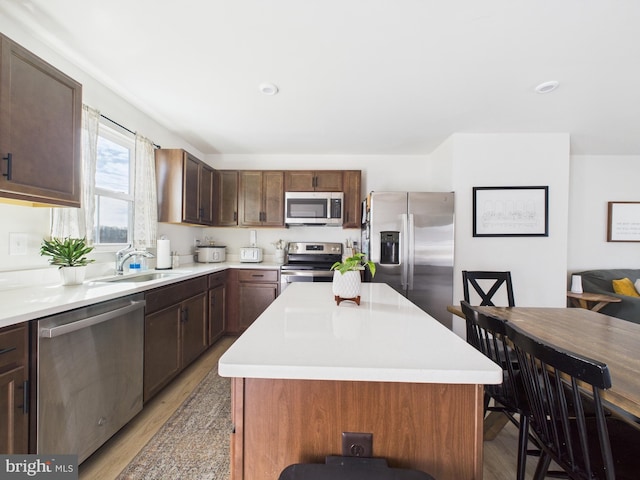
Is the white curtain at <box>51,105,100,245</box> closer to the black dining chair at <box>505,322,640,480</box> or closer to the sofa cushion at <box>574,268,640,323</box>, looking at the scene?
the black dining chair at <box>505,322,640,480</box>

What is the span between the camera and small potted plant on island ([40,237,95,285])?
169 cm

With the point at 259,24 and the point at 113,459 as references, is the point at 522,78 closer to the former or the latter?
the point at 259,24

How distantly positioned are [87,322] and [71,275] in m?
0.64

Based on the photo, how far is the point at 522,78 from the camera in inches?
80.0

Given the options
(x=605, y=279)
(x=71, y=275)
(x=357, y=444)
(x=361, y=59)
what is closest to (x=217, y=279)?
(x=71, y=275)

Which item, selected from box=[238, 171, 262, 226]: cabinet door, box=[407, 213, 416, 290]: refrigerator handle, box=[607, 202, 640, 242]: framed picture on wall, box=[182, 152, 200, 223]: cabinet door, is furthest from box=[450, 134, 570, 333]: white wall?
box=[182, 152, 200, 223]: cabinet door

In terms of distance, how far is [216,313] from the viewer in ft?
9.79

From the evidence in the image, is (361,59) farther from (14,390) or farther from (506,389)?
(14,390)

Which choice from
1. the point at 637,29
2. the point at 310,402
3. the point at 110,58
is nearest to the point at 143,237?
the point at 110,58

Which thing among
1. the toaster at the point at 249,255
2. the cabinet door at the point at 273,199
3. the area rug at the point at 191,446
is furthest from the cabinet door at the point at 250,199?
the area rug at the point at 191,446

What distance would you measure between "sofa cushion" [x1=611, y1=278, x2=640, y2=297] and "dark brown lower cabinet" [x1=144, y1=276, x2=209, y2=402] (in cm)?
487

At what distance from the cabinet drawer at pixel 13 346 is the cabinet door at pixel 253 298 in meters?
2.21

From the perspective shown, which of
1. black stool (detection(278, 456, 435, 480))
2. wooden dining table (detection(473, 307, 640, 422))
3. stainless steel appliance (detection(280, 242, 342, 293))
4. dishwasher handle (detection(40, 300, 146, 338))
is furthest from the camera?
stainless steel appliance (detection(280, 242, 342, 293))

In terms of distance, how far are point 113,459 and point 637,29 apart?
151 inches
